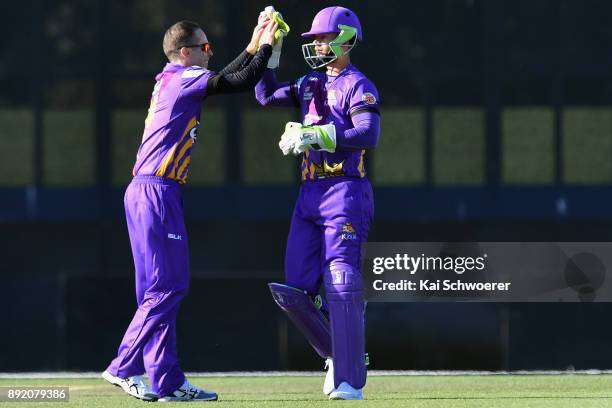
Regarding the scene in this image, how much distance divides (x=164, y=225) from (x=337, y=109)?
1.11m

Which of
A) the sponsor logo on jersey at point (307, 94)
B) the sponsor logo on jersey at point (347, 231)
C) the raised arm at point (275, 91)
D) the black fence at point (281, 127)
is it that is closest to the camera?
the sponsor logo on jersey at point (347, 231)

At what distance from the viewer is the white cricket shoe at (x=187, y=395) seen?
8.92 meters

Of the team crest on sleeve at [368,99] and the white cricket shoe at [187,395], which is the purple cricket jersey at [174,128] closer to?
the team crest on sleeve at [368,99]

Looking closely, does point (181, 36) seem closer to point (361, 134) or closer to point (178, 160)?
point (178, 160)

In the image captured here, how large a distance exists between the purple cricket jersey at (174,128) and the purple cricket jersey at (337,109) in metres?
0.60

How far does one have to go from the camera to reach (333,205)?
358 inches

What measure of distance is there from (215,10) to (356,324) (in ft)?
18.0

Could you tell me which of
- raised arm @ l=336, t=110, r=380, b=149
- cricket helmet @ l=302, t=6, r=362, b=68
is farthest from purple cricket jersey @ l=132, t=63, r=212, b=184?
raised arm @ l=336, t=110, r=380, b=149

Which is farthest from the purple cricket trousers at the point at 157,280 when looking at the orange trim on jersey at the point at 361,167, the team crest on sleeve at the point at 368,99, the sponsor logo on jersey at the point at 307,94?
the team crest on sleeve at the point at 368,99

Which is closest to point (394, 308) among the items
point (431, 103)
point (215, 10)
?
point (431, 103)

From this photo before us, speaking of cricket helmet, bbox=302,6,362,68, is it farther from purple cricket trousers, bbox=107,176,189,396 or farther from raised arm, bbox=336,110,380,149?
purple cricket trousers, bbox=107,176,189,396

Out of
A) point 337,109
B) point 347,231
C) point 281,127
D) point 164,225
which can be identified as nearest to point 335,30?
point 337,109

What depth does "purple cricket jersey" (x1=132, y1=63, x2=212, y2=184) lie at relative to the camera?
9047mm

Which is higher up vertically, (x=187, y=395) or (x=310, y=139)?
(x=310, y=139)
